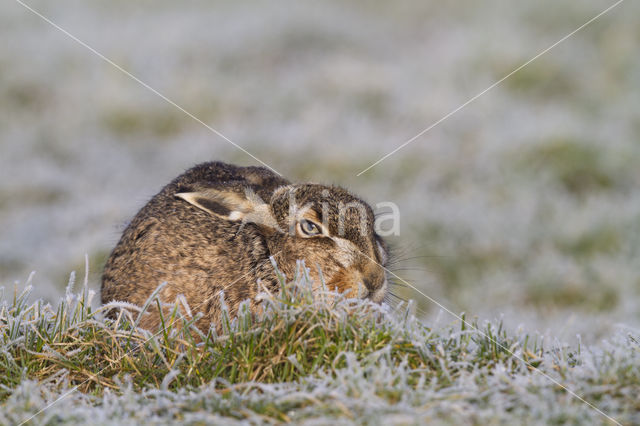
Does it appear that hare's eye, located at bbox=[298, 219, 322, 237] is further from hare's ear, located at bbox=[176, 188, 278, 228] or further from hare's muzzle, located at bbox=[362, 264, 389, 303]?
hare's muzzle, located at bbox=[362, 264, 389, 303]

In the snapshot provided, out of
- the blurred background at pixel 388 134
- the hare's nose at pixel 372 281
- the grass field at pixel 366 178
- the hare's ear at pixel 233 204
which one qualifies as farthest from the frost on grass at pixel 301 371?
the blurred background at pixel 388 134

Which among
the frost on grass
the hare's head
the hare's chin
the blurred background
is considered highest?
the blurred background

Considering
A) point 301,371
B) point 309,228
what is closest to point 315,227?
point 309,228

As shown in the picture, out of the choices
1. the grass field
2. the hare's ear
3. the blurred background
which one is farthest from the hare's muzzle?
the blurred background

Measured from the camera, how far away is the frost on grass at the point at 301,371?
2.53 m

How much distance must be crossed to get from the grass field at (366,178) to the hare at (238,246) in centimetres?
34

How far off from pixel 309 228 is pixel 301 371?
3.74 ft

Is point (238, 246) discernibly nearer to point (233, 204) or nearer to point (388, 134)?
point (233, 204)

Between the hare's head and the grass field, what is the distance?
473 millimetres

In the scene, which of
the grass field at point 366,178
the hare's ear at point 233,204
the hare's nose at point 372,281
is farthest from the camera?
the hare's ear at point 233,204

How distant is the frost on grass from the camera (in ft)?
8.30

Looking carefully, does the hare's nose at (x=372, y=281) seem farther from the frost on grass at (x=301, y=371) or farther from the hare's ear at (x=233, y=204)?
the hare's ear at (x=233, y=204)

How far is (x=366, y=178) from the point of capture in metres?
8.05

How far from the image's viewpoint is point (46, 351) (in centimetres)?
313
